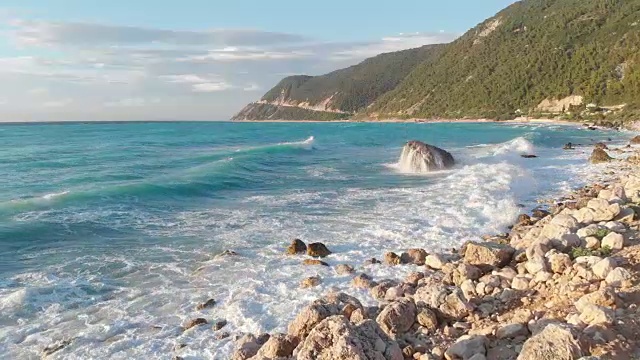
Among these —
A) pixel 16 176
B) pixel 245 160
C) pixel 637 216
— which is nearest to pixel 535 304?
pixel 637 216

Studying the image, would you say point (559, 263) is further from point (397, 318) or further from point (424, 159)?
point (424, 159)

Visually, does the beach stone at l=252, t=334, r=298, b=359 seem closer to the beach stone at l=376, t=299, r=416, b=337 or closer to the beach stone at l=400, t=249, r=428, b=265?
the beach stone at l=376, t=299, r=416, b=337

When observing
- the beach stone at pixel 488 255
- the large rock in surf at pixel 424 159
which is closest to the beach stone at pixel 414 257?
the beach stone at pixel 488 255

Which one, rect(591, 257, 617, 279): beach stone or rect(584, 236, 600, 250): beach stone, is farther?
rect(584, 236, 600, 250): beach stone

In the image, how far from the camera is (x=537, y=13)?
500 ft

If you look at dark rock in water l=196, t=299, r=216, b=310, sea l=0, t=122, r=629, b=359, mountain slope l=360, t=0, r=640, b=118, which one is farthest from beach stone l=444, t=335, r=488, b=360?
mountain slope l=360, t=0, r=640, b=118

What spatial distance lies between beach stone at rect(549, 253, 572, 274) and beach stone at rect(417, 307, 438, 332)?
3013 millimetres

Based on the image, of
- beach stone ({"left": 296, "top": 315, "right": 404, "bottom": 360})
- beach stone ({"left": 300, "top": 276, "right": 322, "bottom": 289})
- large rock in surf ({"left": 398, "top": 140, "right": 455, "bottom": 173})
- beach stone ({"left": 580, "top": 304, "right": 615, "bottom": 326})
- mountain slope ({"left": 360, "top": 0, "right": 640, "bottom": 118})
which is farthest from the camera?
mountain slope ({"left": 360, "top": 0, "right": 640, "bottom": 118})

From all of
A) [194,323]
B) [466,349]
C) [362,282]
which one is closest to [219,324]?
[194,323]

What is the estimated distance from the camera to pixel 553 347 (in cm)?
602

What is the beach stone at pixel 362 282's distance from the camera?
11.1 metres

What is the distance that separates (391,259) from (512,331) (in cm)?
533

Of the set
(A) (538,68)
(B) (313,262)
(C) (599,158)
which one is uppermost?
(A) (538,68)

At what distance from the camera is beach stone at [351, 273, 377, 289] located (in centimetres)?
1109
